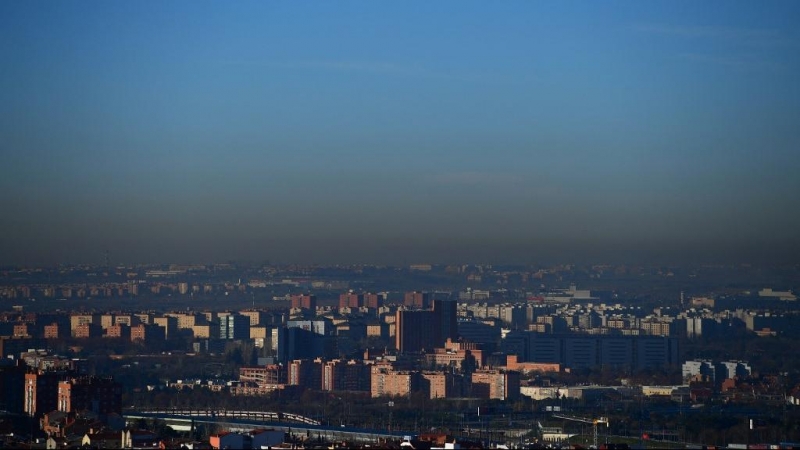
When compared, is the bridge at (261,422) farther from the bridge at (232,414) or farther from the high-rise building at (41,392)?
the high-rise building at (41,392)

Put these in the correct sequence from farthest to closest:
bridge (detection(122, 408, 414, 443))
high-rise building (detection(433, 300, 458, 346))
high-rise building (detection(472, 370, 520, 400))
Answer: high-rise building (detection(433, 300, 458, 346))
high-rise building (detection(472, 370, 520, 400))
bridge (detection(122, 408, 414, 443))

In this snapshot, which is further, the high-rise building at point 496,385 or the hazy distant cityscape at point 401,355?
the high-rise building at point 496,385

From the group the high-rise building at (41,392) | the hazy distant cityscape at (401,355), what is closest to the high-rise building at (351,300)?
the hazy distant cityscape at (401,355)

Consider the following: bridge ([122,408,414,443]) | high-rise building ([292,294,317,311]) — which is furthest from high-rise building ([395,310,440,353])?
bridge ([122,408,414,443])

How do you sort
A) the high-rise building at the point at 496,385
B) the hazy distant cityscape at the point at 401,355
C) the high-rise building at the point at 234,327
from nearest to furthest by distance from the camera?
1. the hazy distant cityscape at the point at 401,355
2. the high-rise building at the point at 496,385
3. the high-rise building at the point at 234,327

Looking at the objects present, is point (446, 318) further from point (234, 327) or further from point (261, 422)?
point (261, 422)

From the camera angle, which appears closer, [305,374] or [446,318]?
[305,374]

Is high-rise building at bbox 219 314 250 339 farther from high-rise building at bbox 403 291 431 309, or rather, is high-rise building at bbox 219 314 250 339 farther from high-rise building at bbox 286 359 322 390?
high-rise building at bbox 286 359 322 390

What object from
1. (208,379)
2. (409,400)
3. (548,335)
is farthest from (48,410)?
(548,335)

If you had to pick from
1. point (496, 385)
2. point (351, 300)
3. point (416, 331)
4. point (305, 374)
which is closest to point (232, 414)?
point (496, 385)

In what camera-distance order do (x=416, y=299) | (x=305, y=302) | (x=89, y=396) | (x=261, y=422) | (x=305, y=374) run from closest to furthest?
(x=89, y=396) < (x=261, y=422) < (x=305, y=374) < (x=305, y=302) < (x=416, y=299)
